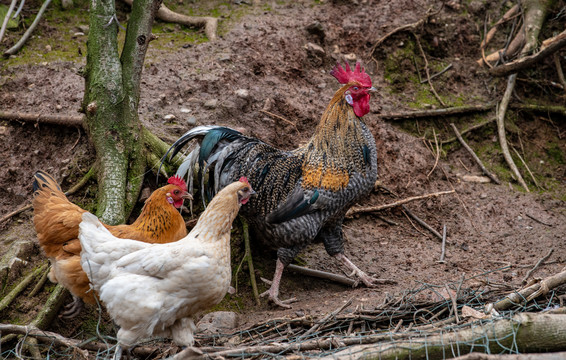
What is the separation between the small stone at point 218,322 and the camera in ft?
14.8

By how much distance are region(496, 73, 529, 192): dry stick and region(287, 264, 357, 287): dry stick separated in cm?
313

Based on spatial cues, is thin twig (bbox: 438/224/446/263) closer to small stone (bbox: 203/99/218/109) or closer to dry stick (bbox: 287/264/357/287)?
dry stick (bbox: 287/264/357/287)

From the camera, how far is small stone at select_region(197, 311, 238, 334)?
4.52 meters

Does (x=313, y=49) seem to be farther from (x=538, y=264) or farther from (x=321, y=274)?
(x=538, y=264)

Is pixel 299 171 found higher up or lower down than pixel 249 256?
higher up

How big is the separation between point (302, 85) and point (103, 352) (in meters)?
4.56

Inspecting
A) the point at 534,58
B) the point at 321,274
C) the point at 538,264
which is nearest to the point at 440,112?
the point at 534,58

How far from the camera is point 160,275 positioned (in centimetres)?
359

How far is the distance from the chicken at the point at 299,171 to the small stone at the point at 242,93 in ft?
4.31

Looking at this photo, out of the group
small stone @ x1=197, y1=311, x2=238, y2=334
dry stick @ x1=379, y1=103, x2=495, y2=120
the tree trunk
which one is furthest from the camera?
dry stick @ x1=379, y1=103, x2=495, y2=120

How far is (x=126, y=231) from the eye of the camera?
14.8 ft

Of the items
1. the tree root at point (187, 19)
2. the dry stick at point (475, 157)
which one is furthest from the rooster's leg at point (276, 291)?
the tree root at point (187, 19)

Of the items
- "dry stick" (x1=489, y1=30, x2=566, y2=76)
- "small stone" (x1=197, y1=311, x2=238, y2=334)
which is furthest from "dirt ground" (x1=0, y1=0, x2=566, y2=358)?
"dry stick" (x1=489, y1=30, x2=566, y2=76)

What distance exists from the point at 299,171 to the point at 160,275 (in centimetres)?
210
